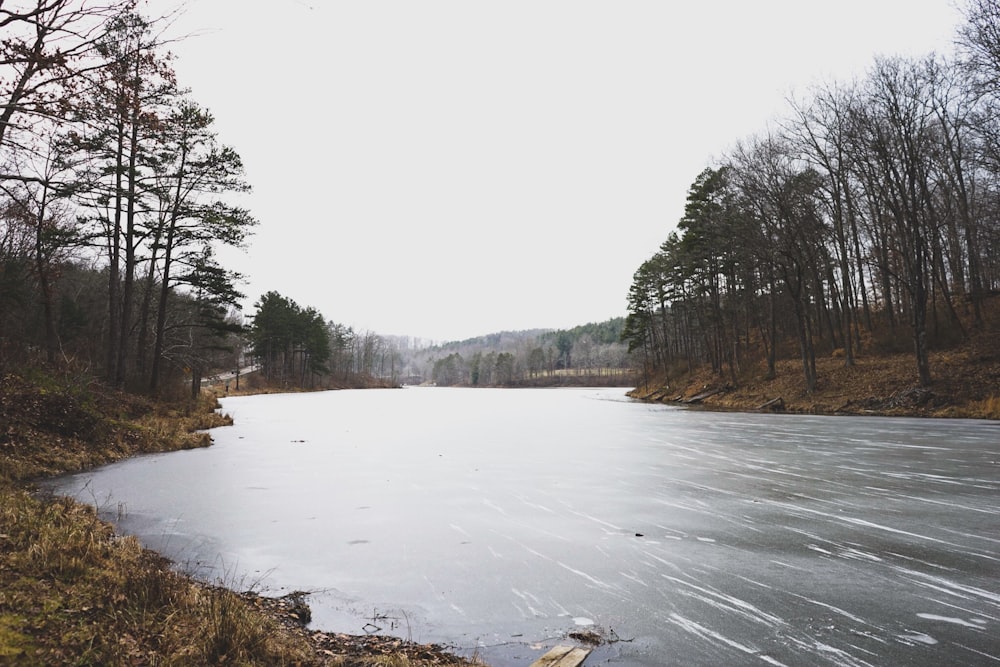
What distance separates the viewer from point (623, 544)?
5500 millimetres

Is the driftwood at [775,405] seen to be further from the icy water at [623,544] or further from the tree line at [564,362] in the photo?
the tree line at [564,362]

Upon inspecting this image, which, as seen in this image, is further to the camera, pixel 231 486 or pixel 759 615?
pixel 231 486

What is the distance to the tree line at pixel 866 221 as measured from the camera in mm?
19625

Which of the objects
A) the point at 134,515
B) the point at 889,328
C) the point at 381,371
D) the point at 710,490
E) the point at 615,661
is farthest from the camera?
the point at 381,371

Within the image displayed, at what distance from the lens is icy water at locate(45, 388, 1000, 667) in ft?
11.4

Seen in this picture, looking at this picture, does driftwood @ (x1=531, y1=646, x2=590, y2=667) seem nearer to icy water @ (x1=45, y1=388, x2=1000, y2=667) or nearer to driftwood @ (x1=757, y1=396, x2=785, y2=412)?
icy water @ (x1=45, y1=388, x2=1000, y2=667)

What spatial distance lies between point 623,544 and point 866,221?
31.8 m

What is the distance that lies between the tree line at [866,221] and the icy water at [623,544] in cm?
1236

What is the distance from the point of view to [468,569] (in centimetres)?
484

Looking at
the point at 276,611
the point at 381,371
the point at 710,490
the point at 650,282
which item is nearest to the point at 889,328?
the point at 650,282

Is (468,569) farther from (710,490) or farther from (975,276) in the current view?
(975,276)

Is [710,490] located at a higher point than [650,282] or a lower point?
lower

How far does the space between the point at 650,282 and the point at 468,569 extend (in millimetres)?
43464

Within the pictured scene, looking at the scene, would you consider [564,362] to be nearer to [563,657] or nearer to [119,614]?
[563,657]
